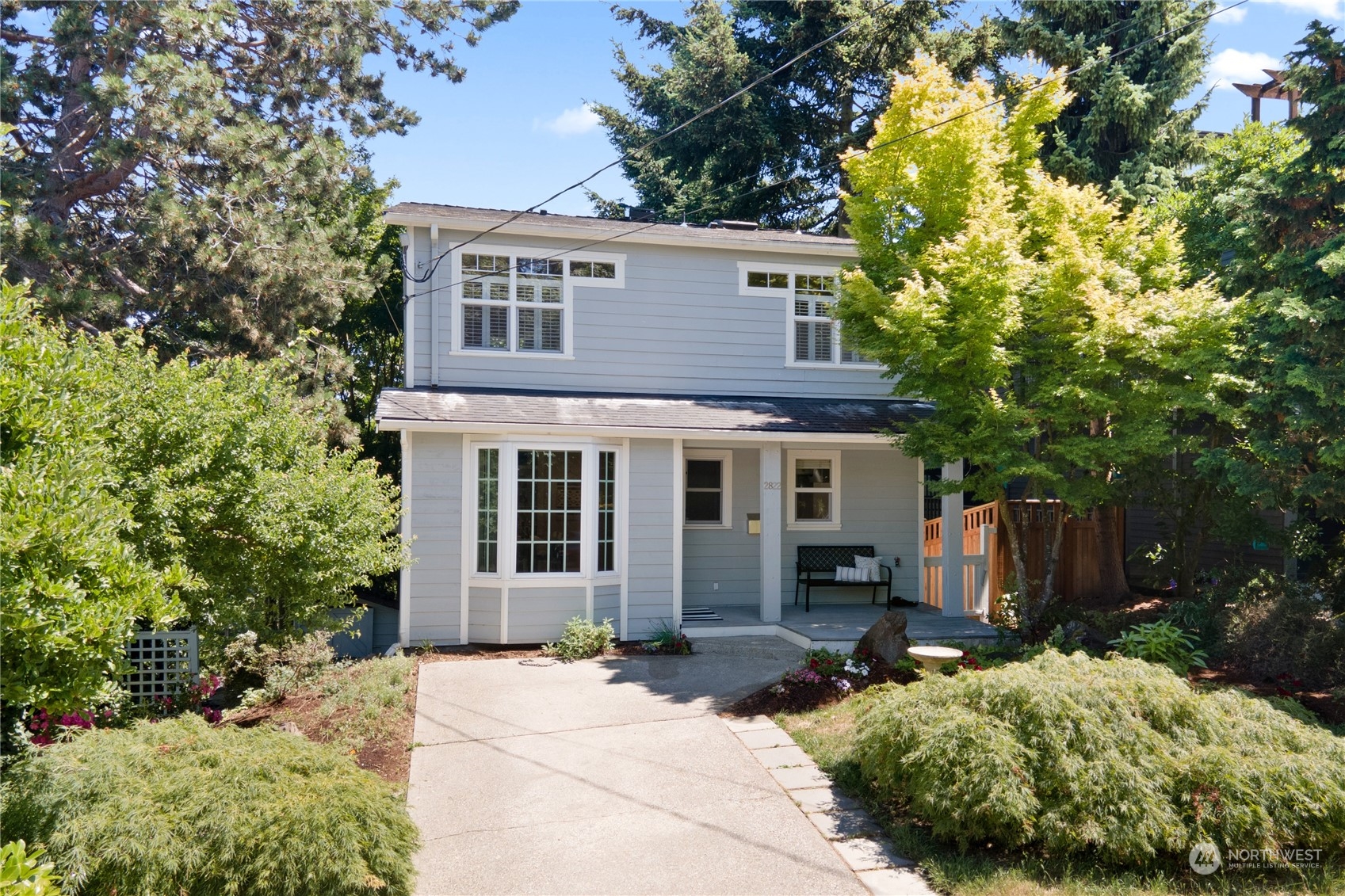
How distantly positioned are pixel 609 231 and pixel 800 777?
8819 millimetres

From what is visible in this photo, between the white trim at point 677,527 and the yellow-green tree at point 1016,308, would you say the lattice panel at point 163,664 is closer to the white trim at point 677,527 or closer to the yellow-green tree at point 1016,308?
the white trim at point 677,527

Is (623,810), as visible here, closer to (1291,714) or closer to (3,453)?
(3,453)

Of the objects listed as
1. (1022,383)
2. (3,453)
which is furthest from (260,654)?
(1022,383)

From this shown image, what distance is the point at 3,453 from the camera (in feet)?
13.6

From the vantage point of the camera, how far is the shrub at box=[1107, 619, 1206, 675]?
8.89 meters

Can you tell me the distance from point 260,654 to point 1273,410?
10587mm

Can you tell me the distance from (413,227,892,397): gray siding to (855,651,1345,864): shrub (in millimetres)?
7995

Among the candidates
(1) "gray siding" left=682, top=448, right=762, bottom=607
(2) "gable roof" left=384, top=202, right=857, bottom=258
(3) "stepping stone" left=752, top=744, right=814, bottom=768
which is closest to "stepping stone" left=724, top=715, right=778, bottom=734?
(3) "stepping stone" left=752, top=744, right=814, bottom=768

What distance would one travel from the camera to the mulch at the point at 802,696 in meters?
8.37

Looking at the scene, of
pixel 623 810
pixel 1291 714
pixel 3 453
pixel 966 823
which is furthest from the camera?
pixel 1291 714

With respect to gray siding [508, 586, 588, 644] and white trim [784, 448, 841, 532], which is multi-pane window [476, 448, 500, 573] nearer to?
gray siding [508, 586, 588, 644]

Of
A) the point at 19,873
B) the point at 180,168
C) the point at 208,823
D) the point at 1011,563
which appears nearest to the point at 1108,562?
the point at 1011,563

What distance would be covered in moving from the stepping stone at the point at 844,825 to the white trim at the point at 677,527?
589 centimetres

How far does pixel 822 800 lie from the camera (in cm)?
630
